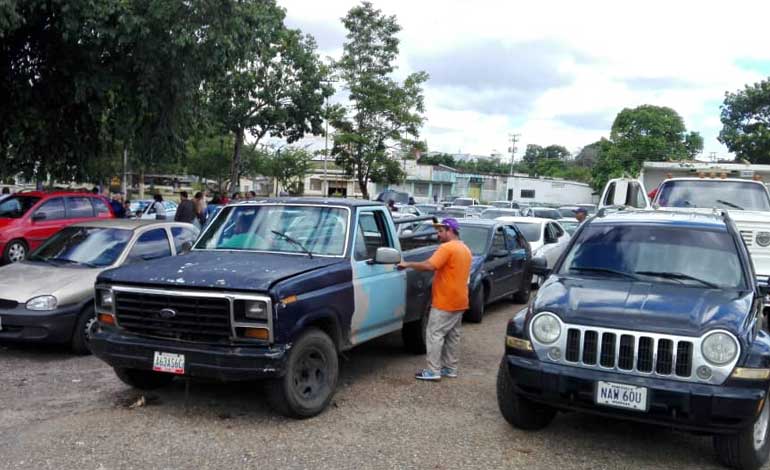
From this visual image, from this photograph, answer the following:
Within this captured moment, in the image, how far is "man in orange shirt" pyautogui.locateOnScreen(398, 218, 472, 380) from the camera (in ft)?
21.6

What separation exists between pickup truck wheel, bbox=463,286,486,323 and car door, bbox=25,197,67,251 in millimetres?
8482

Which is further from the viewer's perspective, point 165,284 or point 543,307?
point 165,284

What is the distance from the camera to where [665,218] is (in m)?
5.99

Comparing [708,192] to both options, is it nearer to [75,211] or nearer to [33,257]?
[33,257]

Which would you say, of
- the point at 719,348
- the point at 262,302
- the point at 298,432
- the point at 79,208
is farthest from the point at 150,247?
the point at 719,348

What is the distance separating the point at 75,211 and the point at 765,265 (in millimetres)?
12440

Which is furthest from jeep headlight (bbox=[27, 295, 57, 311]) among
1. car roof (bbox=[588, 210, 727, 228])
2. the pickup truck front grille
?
car roof (bbox=[588, 210, 727, 228])

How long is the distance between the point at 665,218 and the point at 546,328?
1963mm

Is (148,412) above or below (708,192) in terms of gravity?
below

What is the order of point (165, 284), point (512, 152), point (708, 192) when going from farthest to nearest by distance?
point (512, 152), point (708, 192), point (165, 284)

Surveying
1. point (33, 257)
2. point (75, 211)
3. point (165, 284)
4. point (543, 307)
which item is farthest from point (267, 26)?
point (543, 307)

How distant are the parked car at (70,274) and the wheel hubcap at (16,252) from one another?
4977 mm

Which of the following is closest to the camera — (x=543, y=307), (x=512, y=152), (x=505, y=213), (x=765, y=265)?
(x=543, y=307)

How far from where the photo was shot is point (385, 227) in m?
7.05
